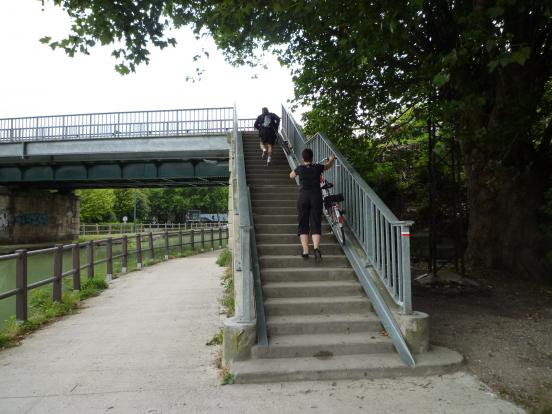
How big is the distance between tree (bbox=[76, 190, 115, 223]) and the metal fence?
58.6 meters

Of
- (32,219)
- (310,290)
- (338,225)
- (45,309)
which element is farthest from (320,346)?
(32,219)

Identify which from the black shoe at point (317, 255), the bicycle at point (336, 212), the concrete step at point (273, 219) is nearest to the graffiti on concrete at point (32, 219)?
the concrete step at point (273, 219)

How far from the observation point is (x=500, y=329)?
5.26 metres

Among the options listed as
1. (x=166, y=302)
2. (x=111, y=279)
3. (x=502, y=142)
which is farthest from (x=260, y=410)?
(x=111, y=279)

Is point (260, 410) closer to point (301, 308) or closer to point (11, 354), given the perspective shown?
point (301, 308)

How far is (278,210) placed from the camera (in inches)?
299

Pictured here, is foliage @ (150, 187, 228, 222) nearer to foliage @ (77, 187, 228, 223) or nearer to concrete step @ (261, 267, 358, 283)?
foliage @ (77, 187, 228, 223)

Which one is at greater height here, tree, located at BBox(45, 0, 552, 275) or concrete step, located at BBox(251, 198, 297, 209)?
tree, located at BBox(45, 0, 552, 275)

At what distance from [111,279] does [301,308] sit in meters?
7.76

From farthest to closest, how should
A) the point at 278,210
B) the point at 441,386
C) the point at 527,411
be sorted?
the point at 278,210 → the point at 441,386 → the point at 527,411

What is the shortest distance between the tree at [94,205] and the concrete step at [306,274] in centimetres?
5942

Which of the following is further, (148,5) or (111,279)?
(111,279)

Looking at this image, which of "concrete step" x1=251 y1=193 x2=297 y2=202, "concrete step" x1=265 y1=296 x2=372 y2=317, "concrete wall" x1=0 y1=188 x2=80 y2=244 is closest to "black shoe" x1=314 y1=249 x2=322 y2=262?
"concrete step" x1=265 y1=296 x2=372 y2=317

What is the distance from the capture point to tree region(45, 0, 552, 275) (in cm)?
663
